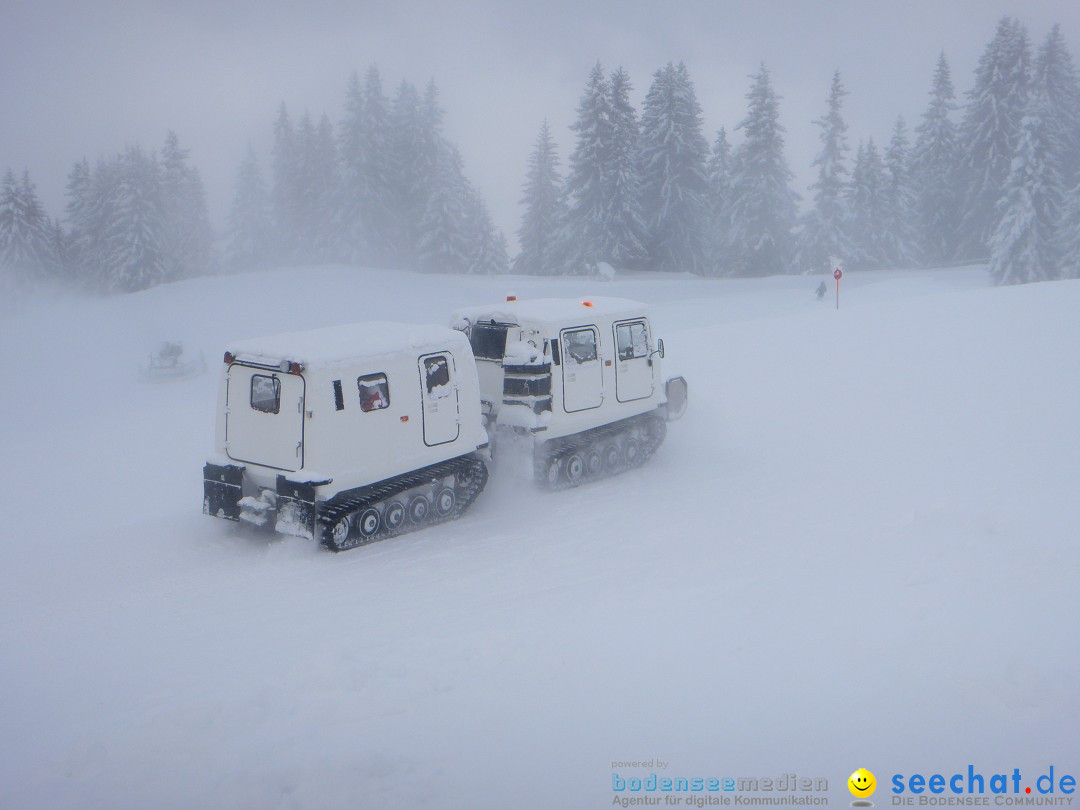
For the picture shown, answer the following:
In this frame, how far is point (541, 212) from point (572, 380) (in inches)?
1448

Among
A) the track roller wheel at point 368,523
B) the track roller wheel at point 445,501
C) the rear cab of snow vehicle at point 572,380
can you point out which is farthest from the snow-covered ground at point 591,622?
the rear cab of snow vehicle at point 572,380

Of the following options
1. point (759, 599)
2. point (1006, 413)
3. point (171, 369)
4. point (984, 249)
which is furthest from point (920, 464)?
point (984, 249)

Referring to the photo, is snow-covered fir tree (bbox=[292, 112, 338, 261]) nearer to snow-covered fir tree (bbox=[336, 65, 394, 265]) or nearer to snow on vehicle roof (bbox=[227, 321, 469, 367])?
snow-covered fir tree (bbox=[336, 65, 394, 265])

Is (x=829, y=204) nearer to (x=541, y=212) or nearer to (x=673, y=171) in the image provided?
(x=673, y=171)

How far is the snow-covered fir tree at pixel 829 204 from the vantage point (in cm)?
4553

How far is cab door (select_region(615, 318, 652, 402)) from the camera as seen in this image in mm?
12797

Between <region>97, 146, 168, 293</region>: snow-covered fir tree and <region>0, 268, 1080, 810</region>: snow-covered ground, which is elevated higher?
<region>97, 146, 168, 293</region>: snow-covered fir tree

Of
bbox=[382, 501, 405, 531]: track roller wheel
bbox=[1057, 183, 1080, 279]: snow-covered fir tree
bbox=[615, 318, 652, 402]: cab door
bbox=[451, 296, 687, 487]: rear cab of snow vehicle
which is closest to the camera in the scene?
bbox=[382, 501, 405, 531]: track roller wheel

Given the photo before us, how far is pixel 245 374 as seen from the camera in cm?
964

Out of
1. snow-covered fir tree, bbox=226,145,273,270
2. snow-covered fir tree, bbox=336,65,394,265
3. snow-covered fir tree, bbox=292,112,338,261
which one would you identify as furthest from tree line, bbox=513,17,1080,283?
snow-covered fir tree, bbox=226,145,273,270

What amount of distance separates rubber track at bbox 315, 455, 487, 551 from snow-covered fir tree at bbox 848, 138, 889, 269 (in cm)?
4099

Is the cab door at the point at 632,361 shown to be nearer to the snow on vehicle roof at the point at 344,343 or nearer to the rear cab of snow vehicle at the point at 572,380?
the rear cab of snow vehicle at the point at 572,380

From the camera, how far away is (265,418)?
9.53 meters

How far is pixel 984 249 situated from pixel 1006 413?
123 feet
